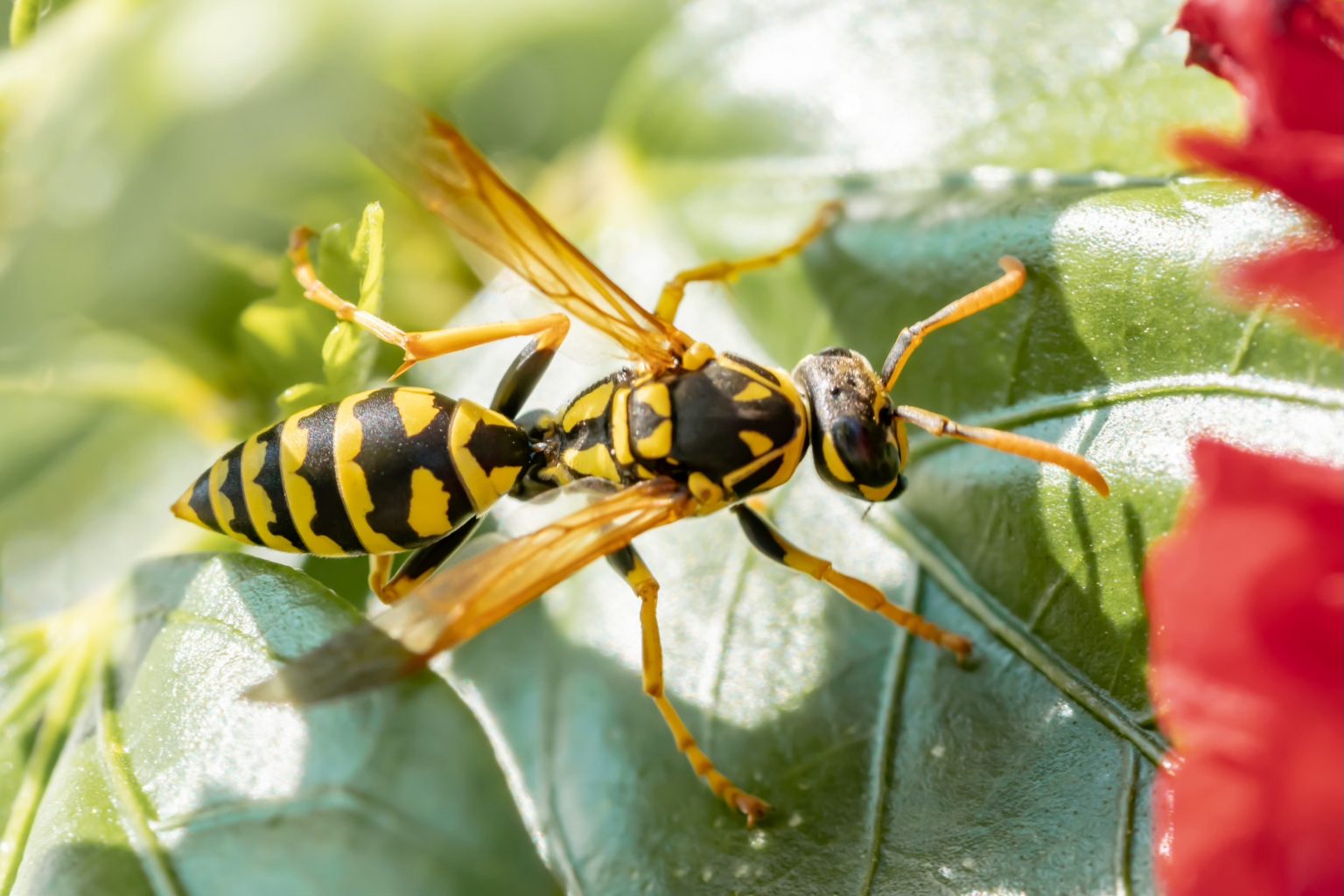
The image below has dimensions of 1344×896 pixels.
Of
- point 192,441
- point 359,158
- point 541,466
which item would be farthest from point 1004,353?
point 192,441

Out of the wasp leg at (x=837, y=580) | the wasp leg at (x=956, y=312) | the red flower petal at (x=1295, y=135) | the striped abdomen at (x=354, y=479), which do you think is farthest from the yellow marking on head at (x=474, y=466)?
the red flower petal at (x=1295, y=135)

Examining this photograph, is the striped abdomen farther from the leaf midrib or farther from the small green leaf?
the leaf midrib

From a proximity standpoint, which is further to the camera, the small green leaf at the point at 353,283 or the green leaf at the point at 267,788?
the small green leaf at the point at 353,283

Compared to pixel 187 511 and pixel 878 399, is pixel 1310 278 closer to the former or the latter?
pixel 878 399

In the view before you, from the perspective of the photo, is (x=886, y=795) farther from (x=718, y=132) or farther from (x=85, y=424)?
(x=85, y=424)

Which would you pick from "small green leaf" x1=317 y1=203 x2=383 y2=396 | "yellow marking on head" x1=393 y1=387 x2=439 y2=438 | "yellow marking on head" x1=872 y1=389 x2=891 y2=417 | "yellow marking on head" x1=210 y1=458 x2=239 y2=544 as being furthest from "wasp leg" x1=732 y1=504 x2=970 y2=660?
"yellow marking on head" x1=210 y1=458 x2=239 y2=544

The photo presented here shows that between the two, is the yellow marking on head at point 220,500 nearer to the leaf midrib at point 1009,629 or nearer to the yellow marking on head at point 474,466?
the yellow marking on head at point 474,466
